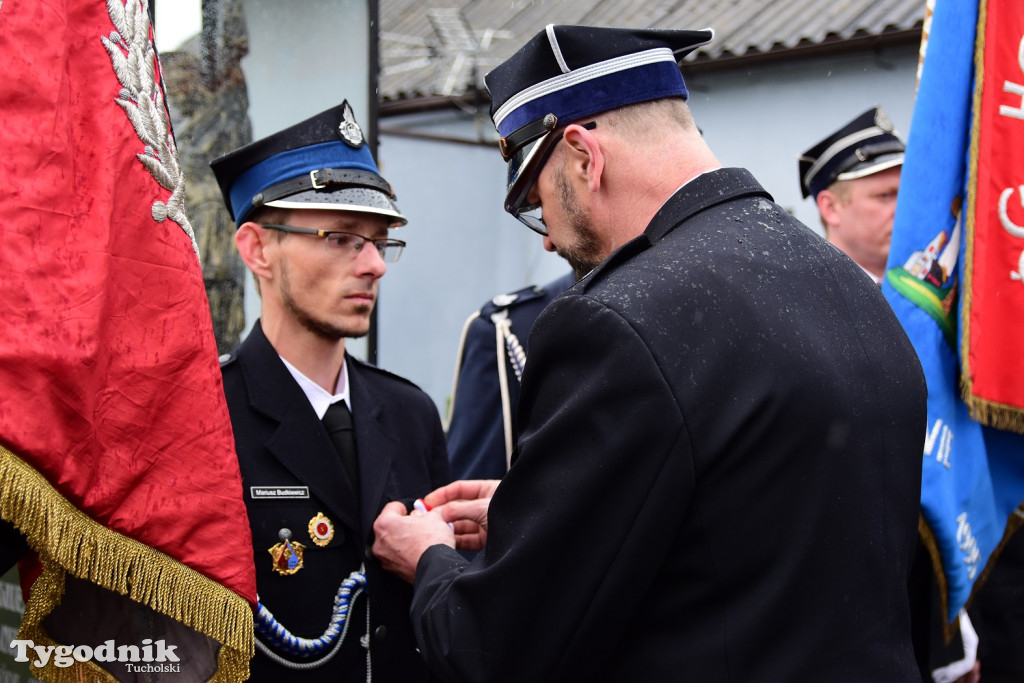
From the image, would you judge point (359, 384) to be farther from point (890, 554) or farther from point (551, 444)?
point (890, 554)

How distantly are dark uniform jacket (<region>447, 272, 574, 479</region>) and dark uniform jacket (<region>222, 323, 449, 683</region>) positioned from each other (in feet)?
2.34

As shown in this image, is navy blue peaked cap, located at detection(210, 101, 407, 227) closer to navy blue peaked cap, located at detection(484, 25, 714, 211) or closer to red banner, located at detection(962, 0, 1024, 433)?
navy blue peaked cap, located at detection(484, 25, 714, 211)

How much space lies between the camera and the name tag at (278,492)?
2.50 metres

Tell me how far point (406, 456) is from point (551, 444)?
1320mm

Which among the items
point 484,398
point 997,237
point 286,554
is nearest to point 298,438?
point 286,554

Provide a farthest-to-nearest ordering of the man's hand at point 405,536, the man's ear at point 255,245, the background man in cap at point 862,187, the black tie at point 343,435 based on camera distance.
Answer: the background man in cap at point 862,187, the man's ear at point 255,245, the black tie at point 343,435, the man's hand at point 405,536

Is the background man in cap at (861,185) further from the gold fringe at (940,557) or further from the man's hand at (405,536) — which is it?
the man's hand at (405,536)

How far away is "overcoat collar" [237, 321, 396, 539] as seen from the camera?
257cm

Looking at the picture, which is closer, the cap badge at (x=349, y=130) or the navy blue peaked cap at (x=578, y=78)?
the navy blue peaked cap at (x=578, y=78)

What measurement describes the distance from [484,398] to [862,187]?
1952 mm

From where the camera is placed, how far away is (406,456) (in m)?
2.87

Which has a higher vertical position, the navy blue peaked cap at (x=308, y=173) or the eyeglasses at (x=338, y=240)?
the navy blue peaked cap at (x=308, y=173)

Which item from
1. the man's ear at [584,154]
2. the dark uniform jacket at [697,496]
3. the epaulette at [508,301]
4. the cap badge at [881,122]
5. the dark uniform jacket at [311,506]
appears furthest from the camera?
the cap badge at [881,122]

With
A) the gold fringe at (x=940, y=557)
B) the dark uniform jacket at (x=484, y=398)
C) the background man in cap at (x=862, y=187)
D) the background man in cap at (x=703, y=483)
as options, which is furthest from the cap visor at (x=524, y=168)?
the background man in cap at (x=862, y=187)
